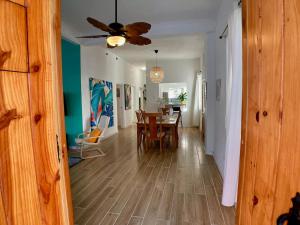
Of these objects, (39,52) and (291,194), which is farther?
(39,52)

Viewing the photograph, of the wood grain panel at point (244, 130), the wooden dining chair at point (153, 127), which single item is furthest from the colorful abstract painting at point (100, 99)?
the wood grain panel at point (244, 130)

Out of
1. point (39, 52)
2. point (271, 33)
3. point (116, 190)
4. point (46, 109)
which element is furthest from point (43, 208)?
point (116, 190)

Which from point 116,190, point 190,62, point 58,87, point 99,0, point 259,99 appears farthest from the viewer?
point 190,62

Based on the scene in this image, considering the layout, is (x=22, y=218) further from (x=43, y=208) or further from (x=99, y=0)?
(x=99, y=0)

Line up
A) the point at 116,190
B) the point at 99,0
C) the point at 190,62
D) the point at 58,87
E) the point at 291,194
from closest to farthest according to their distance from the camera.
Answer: the point at 291,194 < the point at 58,87 < the point at 116,190 < the point at 99,0 < the point at 190,62

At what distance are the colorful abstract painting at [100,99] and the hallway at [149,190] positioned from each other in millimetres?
2032

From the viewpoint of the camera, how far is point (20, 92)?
2.25 ft

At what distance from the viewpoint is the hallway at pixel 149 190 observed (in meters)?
2.05

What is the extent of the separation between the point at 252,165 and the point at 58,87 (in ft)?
2.93

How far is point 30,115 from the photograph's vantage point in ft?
2.36

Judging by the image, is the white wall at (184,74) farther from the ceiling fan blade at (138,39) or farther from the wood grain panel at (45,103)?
the wood grain panel at (45,103)

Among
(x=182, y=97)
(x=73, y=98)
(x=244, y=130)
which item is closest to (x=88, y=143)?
(x=73, y=98)

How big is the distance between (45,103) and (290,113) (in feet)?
2.88

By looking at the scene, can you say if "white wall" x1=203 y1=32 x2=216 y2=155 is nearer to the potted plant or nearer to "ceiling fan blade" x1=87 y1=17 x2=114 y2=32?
"ceiling fan blade" x1=87 y1=17 x2=114 y2=32
